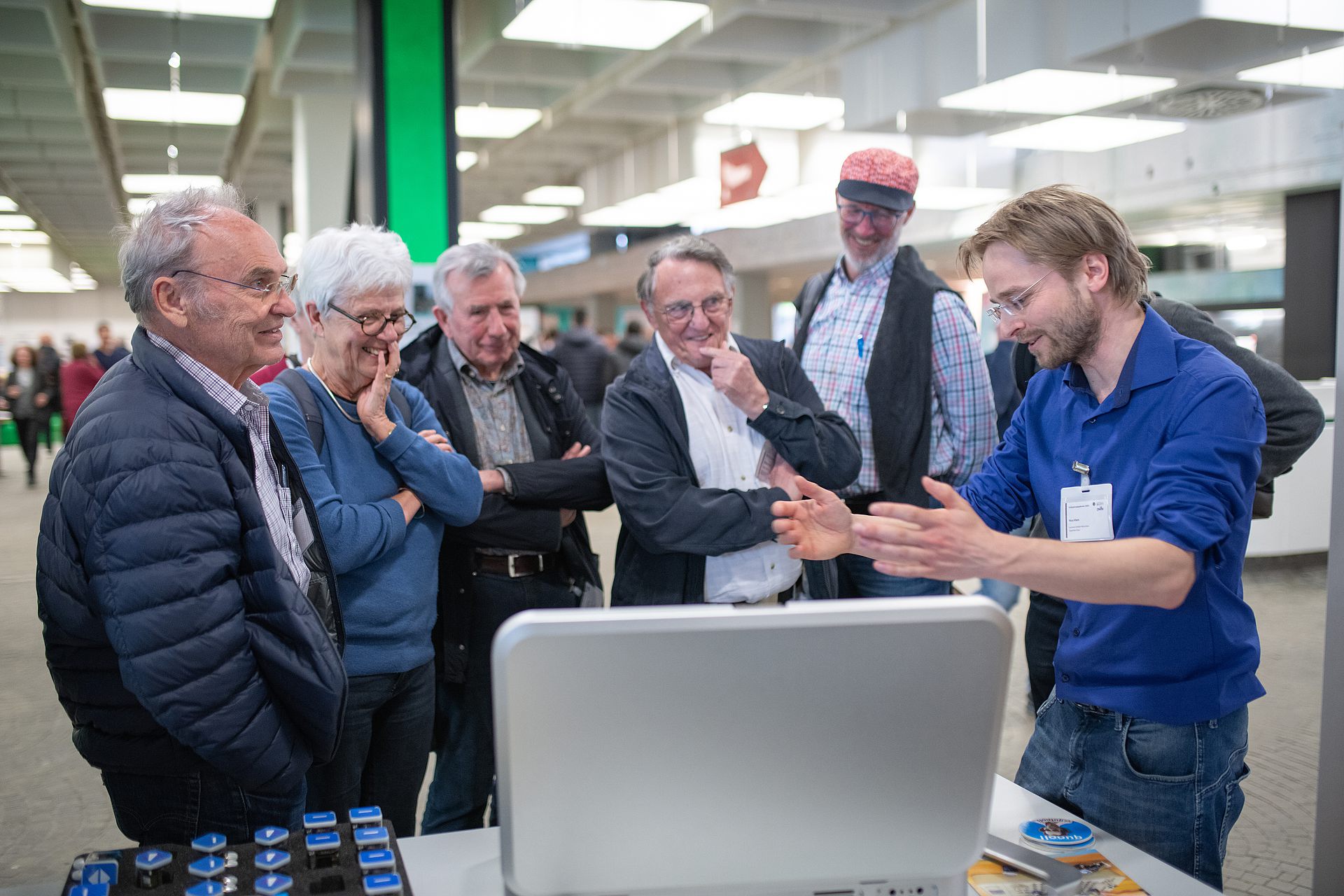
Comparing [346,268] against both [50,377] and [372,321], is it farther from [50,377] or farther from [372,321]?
[50,377]

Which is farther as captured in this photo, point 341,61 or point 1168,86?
point 341,61

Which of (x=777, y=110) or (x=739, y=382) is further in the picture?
(x=777, y=110)

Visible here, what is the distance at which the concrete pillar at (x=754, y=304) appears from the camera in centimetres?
1702

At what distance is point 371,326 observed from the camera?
6.53 feet

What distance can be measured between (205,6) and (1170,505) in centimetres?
635

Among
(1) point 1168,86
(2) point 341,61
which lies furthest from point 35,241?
(1) point 1168,86

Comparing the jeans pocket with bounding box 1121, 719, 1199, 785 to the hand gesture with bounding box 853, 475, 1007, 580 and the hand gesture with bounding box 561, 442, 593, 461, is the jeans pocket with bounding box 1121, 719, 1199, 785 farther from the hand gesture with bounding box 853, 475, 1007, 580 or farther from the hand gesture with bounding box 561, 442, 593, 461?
the hand gesture with bounding box 561, 442, 593, 461

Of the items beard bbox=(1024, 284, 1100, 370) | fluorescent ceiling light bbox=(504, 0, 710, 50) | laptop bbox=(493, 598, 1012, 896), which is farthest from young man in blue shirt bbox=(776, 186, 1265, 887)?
fluorescent ceiling light bbox=(504, 0, 710, 50)

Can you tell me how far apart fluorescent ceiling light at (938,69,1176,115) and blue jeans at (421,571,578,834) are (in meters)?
5.64

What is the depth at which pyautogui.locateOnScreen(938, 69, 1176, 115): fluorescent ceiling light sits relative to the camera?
6.70m

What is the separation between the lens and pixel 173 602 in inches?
51.4

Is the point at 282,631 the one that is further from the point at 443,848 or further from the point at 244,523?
the point at 443,848

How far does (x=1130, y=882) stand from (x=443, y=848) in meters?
0.85

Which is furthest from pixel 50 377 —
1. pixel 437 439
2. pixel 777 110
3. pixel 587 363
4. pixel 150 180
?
pixel 437 439
